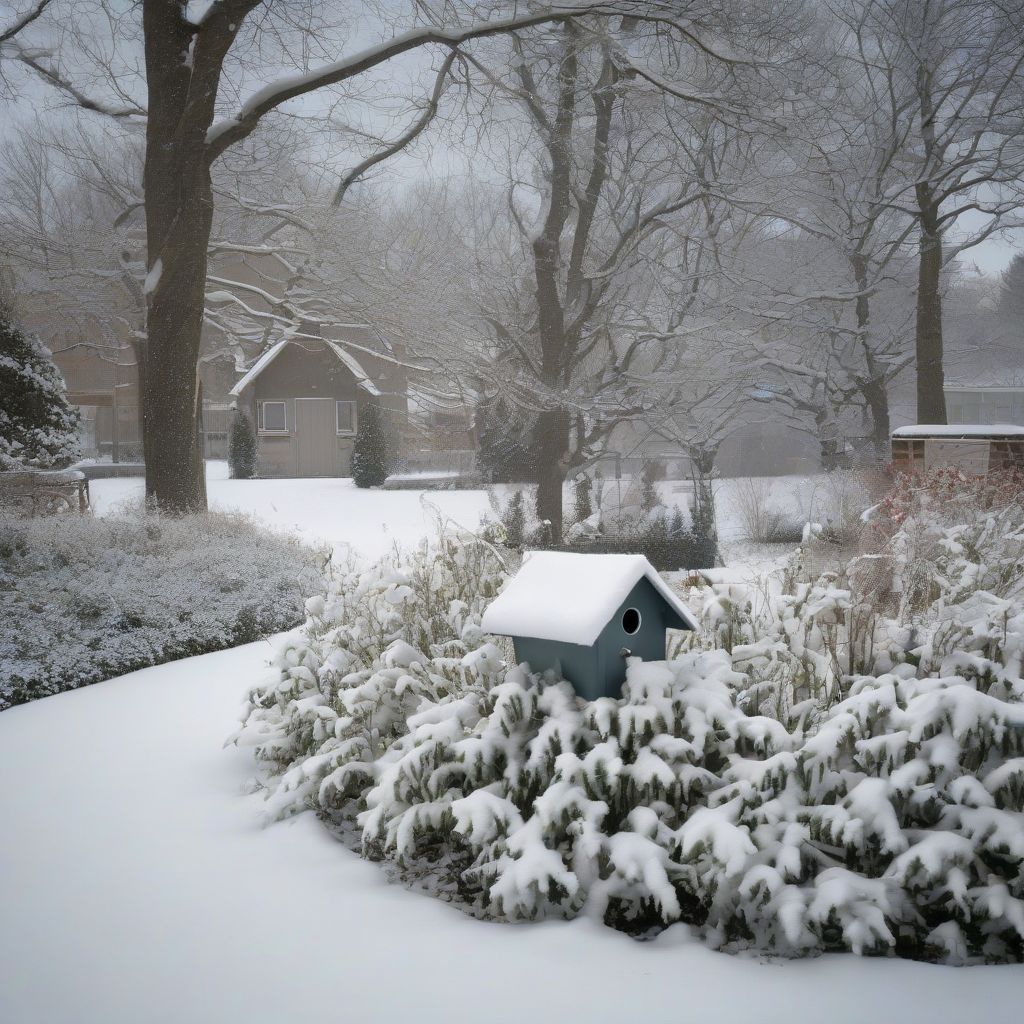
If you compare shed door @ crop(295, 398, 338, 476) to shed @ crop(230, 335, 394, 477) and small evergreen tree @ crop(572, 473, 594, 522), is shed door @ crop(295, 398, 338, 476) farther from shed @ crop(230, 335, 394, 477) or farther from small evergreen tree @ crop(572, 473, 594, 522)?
small evergreen tree @ crop(572, 473, 594, 522)

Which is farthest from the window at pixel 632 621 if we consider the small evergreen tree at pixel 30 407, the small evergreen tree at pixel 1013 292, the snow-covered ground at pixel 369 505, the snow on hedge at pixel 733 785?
the small evergreen tree at pixel 1013 292

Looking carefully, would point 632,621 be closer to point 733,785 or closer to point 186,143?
point 733,785

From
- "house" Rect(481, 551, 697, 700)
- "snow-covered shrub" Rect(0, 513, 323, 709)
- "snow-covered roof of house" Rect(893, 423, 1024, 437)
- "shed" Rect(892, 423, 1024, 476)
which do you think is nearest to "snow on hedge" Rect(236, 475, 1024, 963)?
"house" Rect(481, 551, 697, 700)

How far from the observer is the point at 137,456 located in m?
19.2

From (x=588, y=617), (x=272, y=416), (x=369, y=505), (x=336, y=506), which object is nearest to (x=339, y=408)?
(x=272, y=416)

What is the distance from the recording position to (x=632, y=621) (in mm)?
2635

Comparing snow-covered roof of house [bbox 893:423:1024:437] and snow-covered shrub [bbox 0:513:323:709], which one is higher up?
snow-covered roof of house [bbox 893:423:1024:437]

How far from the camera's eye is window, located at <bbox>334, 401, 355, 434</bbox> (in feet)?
64.2

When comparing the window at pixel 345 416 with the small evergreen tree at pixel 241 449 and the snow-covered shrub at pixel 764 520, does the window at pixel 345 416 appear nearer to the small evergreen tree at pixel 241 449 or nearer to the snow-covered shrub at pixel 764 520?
the small evergreen tree at pixel 241 449

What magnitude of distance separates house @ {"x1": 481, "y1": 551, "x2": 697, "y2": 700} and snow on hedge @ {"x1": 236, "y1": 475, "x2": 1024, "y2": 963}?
84 mm

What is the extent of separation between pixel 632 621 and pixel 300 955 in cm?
126

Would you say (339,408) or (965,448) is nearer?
(965,448)

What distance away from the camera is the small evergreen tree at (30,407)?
9617 millimetres

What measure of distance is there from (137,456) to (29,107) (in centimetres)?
1034
